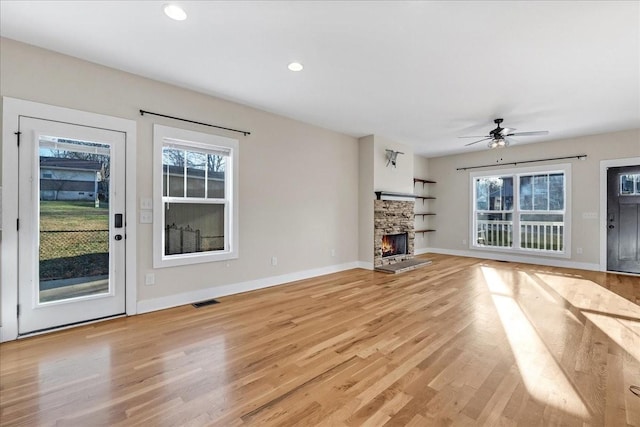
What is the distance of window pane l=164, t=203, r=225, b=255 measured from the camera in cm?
367

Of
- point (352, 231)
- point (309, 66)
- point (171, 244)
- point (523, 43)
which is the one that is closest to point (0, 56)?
point (171, 244)

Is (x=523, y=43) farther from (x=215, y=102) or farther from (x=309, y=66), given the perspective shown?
(x=215, y=102)

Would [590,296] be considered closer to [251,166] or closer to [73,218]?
[251,166]

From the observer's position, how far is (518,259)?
680 centimetres

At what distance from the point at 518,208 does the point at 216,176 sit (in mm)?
6889

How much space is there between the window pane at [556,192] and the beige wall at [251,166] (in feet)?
14.7

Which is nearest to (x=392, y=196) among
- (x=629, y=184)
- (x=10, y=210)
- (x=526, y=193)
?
(x=526, y=193)

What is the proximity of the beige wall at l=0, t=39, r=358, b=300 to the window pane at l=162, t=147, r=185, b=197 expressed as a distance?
0.20 meters

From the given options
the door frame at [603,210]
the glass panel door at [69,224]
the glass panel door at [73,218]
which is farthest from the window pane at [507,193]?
the glass panel door at [73,218]

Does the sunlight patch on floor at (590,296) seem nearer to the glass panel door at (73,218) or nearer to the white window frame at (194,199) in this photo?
the white window frame at (194,199)

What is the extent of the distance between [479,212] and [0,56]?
28.8 feet

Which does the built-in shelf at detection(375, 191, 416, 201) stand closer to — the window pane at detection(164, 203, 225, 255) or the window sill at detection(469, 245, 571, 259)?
the window sill at detection(469, 245, 571, 259)

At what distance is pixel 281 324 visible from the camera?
3.01 metres

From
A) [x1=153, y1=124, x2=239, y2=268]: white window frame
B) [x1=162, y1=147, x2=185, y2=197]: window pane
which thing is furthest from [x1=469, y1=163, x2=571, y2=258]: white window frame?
[x1=162, y1=147, x2=185, y2=197]: window pane
